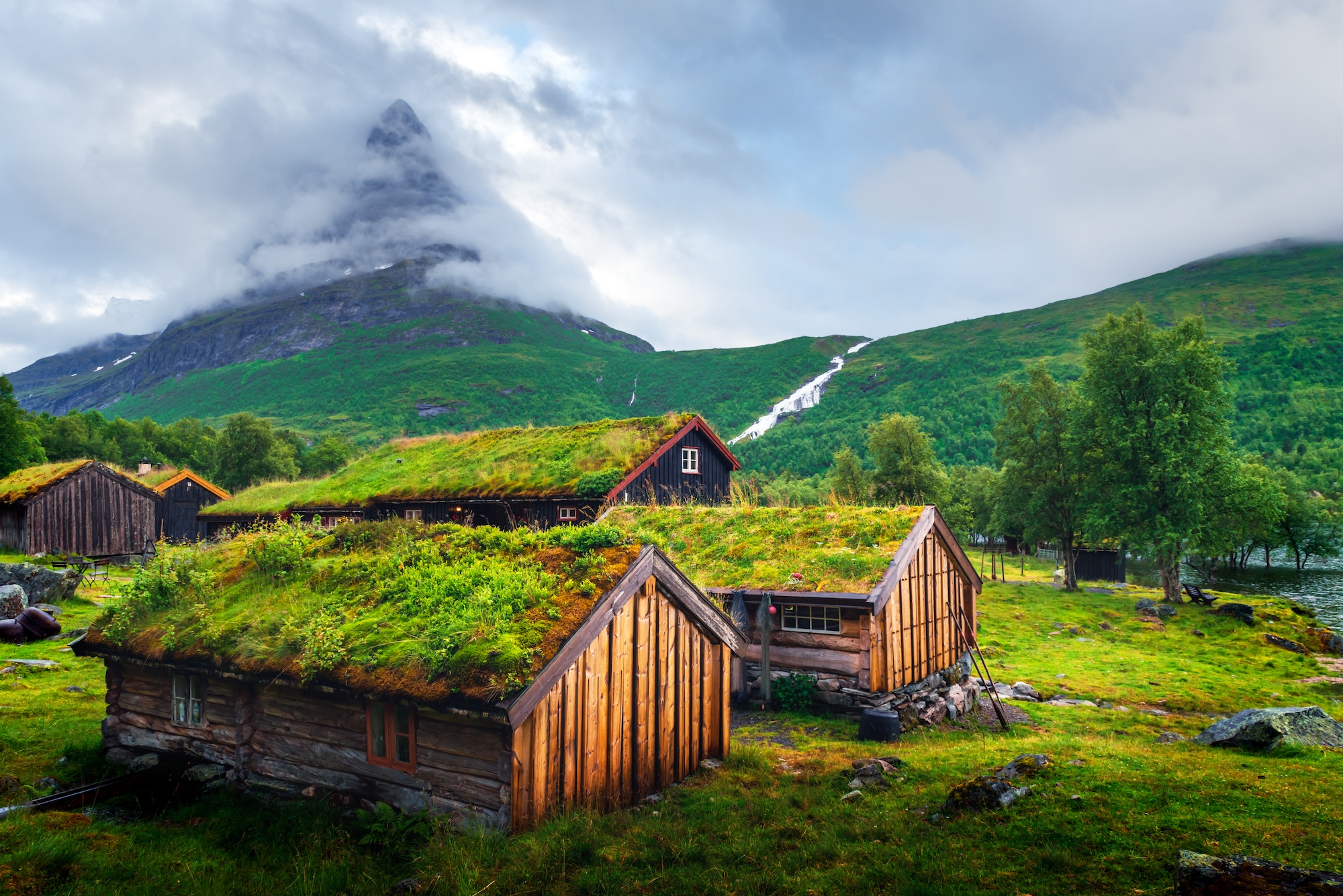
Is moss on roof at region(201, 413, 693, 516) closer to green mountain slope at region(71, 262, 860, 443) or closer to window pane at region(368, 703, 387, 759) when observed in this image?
window pane at region(368, 703, 387, 759)

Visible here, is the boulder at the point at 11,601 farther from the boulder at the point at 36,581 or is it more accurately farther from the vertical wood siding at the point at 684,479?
the vertical wood siding at the point at 684,479

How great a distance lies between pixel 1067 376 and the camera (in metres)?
142

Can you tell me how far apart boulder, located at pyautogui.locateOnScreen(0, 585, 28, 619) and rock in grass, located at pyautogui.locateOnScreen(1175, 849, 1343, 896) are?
28.1 meters

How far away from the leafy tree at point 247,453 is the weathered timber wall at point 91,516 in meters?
26.9

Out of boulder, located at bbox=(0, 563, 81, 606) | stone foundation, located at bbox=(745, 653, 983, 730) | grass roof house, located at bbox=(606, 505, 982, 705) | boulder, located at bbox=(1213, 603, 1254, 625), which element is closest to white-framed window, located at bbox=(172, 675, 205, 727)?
grass roof house, located at bbox=(606, 505, 982, 705)

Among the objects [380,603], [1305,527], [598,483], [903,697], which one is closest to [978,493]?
[1305,527]

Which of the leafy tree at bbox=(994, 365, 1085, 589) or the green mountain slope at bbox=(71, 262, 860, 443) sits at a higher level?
the green mountain slope at bbox=(71, 262, 860, 443)

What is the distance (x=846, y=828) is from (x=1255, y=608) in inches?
1451

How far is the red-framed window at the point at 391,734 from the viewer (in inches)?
335

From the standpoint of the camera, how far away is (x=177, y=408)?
17388 centimetres

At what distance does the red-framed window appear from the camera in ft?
27.9

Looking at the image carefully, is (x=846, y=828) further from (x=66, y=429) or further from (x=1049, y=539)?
(x=66, y=429)

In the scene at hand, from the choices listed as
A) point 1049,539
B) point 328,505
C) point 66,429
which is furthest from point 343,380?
point 1049,539

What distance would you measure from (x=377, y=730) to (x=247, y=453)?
69604 mm
